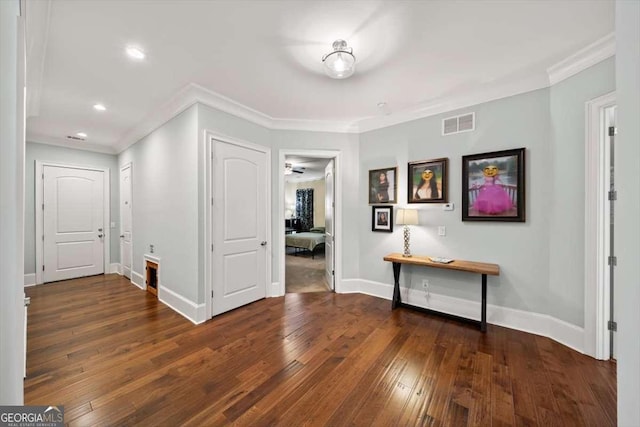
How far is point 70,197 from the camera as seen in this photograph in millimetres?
4824

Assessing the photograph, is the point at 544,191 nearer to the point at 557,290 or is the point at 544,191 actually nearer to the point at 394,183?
the point at 557,290

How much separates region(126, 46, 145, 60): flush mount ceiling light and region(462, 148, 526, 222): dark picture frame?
11.3 feet

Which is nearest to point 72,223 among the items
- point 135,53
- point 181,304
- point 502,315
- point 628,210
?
point 181,304

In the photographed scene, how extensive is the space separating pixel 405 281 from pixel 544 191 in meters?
1.83

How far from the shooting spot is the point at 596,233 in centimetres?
217

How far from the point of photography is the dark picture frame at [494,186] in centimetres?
264

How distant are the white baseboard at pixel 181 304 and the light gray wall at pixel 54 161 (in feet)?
9.15

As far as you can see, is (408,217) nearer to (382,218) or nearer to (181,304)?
(382,218)

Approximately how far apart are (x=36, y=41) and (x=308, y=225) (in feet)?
26.5

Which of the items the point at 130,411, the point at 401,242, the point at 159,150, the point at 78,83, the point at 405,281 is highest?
the point at 78,83

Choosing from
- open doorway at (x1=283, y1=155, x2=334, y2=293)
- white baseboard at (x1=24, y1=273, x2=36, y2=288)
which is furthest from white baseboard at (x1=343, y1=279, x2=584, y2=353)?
white baseboard at (x1=24, y1=273, x2=36, y2=288)

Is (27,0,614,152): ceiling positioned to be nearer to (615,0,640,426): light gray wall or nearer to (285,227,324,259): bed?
(615,0,640,426): light gray wall

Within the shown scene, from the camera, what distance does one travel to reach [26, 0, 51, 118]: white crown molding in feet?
5.57

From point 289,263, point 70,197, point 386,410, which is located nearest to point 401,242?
point 386,410
